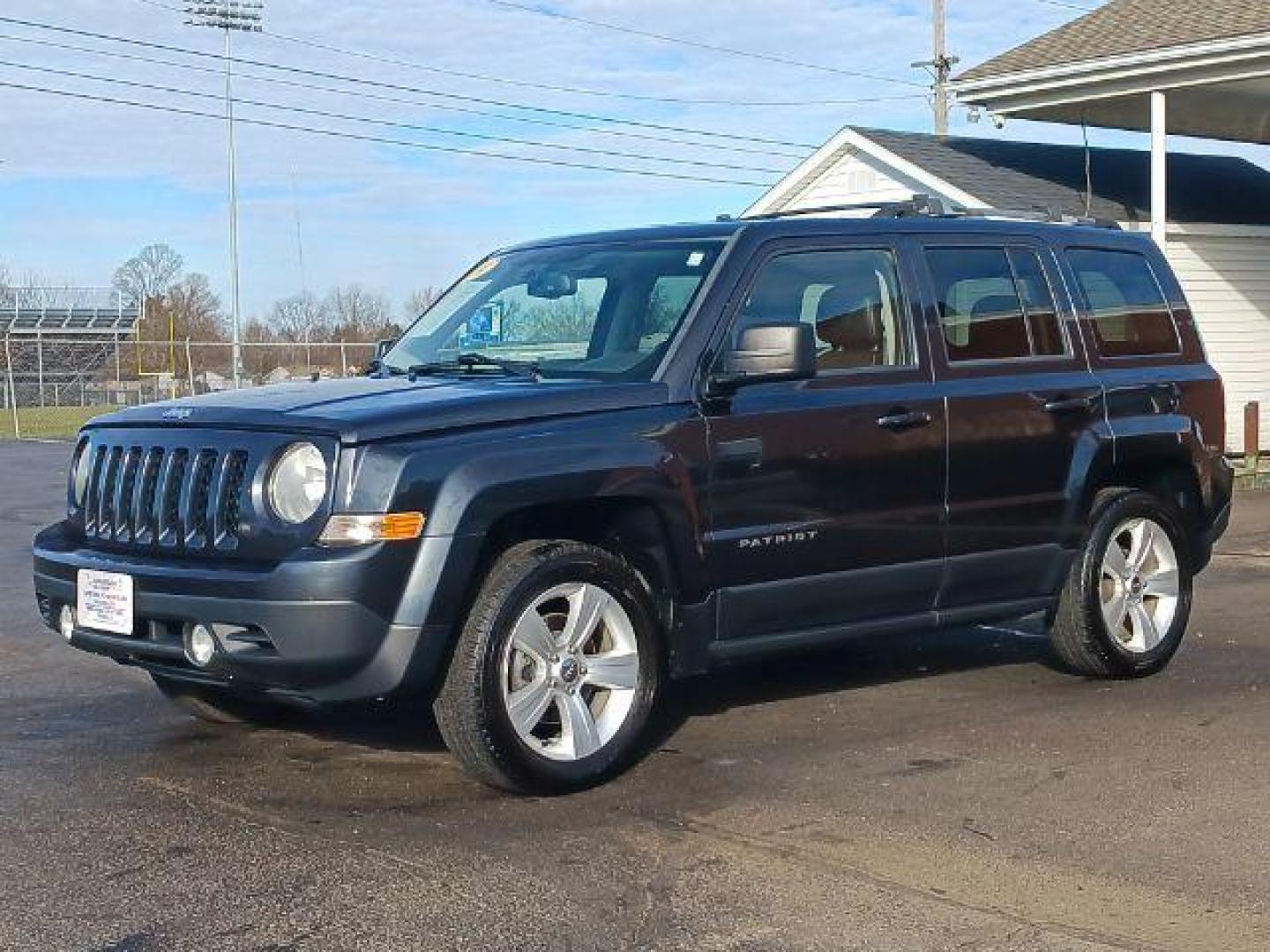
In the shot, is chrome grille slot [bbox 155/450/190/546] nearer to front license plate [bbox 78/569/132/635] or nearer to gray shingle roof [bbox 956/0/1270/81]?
front license plate [bbox 78/569/132/635]

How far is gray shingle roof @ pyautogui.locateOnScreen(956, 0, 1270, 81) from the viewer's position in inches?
640

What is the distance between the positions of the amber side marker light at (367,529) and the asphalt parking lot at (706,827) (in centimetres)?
86

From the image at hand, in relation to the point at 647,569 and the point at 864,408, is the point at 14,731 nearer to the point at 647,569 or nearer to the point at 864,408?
the point at 647,569

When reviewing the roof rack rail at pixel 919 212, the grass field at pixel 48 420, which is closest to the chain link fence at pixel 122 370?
the grass field at pixel 48 420

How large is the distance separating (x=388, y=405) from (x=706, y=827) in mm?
1650

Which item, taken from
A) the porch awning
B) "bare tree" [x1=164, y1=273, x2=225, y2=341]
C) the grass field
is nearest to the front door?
the porch awning

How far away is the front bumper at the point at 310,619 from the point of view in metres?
5.30

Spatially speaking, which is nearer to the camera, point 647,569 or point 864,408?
point 647,569

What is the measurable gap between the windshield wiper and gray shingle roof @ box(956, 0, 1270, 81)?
452 inches

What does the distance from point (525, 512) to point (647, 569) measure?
58 centimetres

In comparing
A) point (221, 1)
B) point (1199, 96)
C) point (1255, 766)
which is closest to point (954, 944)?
point (1255, 766)

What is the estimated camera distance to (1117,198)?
20688 mm

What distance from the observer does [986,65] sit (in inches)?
722

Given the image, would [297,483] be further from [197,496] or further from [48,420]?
[48,420]
